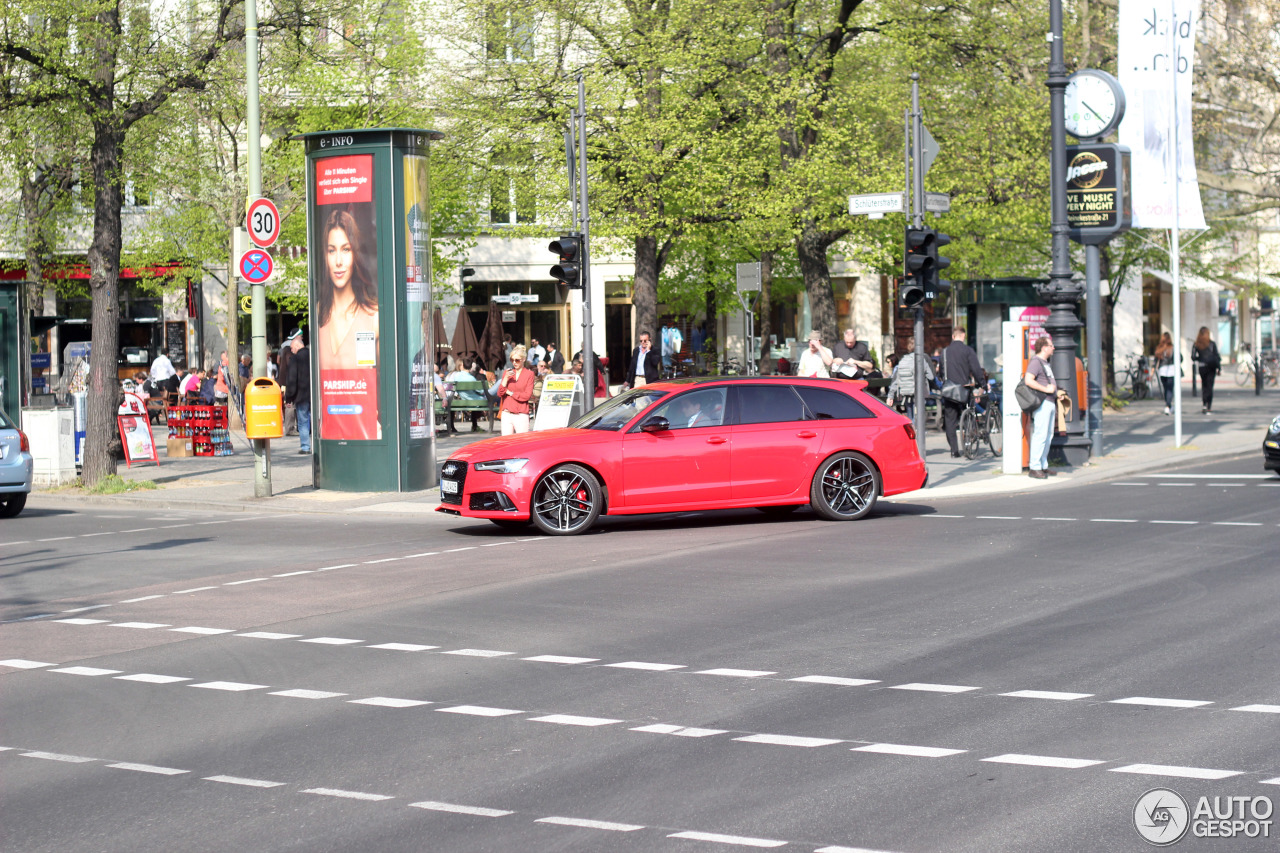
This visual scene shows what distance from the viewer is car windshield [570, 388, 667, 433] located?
15242 mm

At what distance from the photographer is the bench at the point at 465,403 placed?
29.7 metres

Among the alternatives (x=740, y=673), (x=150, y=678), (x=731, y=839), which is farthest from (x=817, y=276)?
(x=731, y=839)

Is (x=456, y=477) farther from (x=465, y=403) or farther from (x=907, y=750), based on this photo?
(x=465, y=403)

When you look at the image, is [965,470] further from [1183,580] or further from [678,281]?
[678,281]

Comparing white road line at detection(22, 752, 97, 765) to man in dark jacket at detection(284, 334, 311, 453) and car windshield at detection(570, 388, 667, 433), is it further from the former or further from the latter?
man in dark jacket at detection(284, 334, 311, 453)

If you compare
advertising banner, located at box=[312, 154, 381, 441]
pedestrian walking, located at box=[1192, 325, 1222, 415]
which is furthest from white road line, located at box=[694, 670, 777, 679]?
pedestrian walking, located at box=[1192, 325, 1222, 415]

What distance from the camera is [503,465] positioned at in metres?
14.8

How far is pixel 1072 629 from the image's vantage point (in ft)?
29.7

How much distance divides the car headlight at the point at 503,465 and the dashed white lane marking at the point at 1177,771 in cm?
944

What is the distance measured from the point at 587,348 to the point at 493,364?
714 inches

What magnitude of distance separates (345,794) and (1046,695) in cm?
348

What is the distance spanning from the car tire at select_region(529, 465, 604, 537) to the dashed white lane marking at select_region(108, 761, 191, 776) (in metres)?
8.58

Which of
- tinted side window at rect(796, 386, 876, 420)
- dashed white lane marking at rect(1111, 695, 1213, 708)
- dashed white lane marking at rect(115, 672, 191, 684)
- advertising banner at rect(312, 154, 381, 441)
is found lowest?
dashed white lane marking at rect(1111, 695, 1213, 708)

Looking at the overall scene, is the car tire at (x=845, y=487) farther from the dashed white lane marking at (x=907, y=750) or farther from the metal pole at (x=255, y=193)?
the dashed white lane marking at (x=907, y=750)
